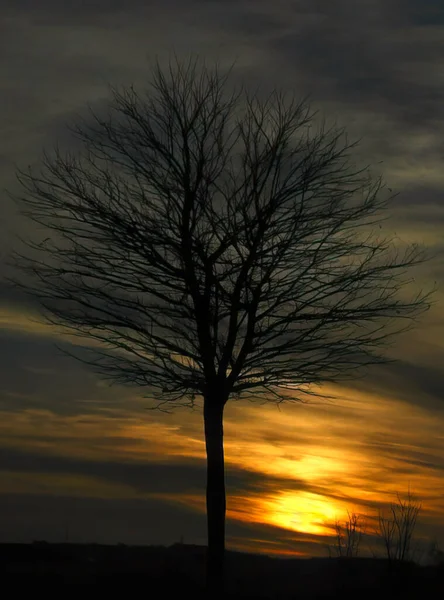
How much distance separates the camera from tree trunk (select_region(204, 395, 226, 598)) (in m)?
15.8

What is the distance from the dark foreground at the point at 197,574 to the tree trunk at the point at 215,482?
71 centimetres

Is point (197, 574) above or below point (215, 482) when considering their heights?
below

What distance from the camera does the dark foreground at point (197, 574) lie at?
51.8 ft

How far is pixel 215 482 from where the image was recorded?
16000 millimetres

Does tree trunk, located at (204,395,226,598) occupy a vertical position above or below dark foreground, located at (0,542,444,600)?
above

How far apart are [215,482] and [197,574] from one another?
207 centimetres

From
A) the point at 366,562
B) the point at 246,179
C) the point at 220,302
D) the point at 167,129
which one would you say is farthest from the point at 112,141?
the point at 366,562

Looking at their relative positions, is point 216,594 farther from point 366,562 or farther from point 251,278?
point 251,278

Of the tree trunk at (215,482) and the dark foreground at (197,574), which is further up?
the tree trunk at (215,482)

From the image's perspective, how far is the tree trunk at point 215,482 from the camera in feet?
51.8

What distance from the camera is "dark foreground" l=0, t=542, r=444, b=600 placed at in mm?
15781

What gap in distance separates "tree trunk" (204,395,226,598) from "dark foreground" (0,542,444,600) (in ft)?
2.33

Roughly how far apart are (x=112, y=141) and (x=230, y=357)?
15.7ft

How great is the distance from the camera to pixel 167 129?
17.2 metres
